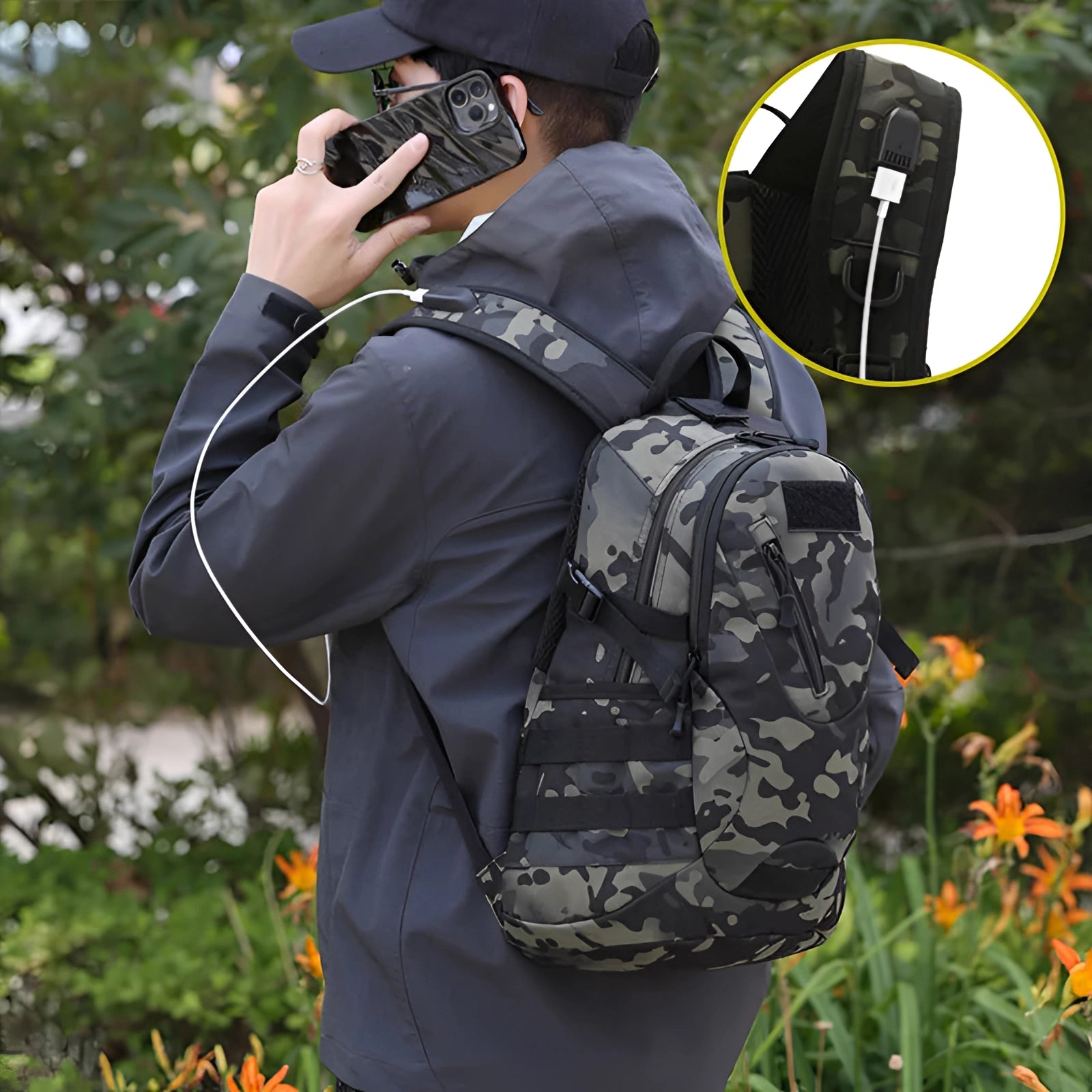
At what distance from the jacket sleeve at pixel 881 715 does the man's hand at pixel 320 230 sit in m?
0.75

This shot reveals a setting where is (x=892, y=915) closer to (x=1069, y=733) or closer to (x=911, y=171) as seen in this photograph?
(x=1069, y=733)

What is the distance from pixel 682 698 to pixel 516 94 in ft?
2.23

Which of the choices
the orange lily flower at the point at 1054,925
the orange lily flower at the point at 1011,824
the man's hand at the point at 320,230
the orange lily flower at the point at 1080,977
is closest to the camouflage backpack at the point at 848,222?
the man's hand at the point at 320,230

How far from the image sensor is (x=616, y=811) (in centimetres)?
127

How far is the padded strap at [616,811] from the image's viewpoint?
1.26 meters

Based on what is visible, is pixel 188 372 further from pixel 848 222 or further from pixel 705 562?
pixel 705 562

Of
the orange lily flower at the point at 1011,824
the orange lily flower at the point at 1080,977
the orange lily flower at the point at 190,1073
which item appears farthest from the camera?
the orange lily flower at the point at 1011,824

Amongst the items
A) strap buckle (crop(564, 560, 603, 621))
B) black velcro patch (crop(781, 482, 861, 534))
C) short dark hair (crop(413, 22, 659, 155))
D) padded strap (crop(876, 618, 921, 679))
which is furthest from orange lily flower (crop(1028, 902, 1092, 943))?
short dark hair (crop(413, 22, 659, 155))

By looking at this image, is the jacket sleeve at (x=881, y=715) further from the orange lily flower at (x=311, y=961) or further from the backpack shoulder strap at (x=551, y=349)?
the orange lily flower at (x=311, y=961)

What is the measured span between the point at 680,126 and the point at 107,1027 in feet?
8.24

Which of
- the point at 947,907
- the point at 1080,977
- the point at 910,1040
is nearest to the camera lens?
the point at 1080,977

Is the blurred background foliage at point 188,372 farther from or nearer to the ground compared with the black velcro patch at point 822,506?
nearer to the ground

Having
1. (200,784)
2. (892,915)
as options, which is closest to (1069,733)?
(892,915)

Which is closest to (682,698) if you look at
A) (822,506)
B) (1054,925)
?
(822,506)
